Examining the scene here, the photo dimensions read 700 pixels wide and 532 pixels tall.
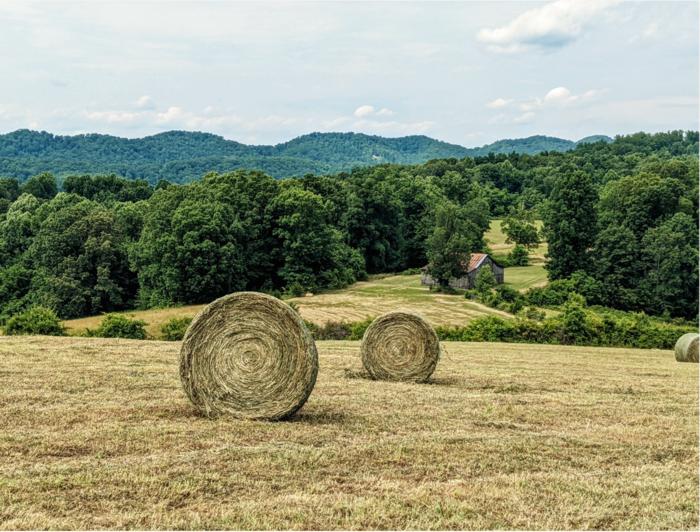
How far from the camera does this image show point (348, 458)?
807 centimetres

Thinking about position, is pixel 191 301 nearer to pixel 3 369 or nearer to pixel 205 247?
pixel 205 247

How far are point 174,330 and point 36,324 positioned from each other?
222 inches

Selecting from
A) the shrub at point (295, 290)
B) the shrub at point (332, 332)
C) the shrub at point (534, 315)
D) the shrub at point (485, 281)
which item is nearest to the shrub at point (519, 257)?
Result: the shrub at point (485, 281)

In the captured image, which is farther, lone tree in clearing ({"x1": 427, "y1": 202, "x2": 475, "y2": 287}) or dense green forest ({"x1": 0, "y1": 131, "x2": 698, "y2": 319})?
lone tree in clearing ({"x1": 427, "y1": 202, "x2": 475, "y2": 287})

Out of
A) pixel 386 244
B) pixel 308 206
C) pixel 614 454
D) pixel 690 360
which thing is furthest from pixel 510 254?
pixel 614 454

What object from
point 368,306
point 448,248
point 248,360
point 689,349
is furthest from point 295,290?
point 248,360

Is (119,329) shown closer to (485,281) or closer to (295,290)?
(295,290)

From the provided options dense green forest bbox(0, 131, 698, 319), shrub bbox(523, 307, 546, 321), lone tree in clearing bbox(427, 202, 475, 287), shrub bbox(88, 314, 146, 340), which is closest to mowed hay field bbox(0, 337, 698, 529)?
shrub bbox(88, 314, 146, 340)

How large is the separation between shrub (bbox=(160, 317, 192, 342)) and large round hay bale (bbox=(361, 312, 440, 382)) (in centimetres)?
1607

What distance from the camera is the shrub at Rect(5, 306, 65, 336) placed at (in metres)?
27.6

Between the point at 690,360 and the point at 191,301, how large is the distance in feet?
125

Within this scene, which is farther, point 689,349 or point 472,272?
point 472,272

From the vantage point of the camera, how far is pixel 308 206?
194 feet

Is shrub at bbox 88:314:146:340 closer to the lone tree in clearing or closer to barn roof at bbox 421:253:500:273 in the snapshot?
the lone tree in clearing
